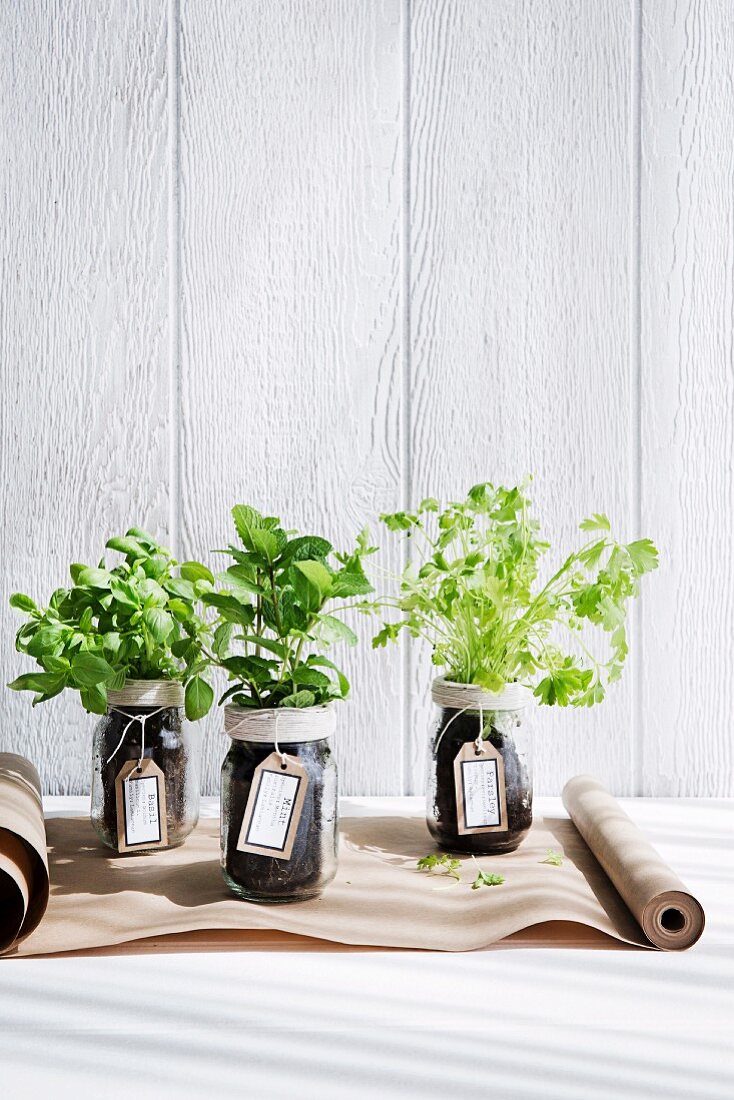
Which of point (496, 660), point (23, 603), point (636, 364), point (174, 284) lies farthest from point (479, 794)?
point (174, 284)

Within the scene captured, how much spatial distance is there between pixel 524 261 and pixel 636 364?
0.62 feet

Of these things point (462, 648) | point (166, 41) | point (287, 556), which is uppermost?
point (166, 41)

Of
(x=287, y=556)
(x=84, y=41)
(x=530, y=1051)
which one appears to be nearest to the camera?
(x=530, y=1051)

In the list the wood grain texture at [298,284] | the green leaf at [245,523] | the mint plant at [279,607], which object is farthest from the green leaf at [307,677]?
the wood grain texture at [298,284]

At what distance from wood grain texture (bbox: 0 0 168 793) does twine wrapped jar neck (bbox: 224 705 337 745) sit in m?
0.42

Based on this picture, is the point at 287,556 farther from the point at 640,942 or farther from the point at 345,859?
the point at 640,942

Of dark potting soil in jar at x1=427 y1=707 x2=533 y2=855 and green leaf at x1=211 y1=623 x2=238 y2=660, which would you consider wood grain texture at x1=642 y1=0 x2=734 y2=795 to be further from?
green leaf at x1=211 y1=623 x2=238 y2=660

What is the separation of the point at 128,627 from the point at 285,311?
471 millimetres

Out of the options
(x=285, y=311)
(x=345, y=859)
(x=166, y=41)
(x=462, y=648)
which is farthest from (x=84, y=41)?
(x=345, y=859)

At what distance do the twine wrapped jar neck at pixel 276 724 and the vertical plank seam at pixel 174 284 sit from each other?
391 mm

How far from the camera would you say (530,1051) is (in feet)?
2.08

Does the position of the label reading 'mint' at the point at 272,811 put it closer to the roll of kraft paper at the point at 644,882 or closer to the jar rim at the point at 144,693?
the jar rim at the point at 144,693

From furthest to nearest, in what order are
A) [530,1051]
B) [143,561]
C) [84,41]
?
[84,41] → [143,561] → [530,1051]

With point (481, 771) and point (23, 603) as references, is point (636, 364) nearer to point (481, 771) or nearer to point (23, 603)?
point (481, 771)
